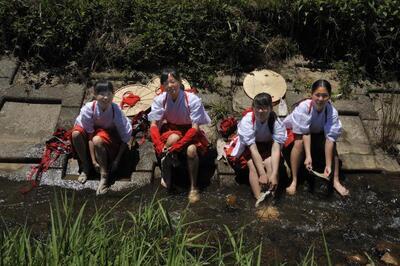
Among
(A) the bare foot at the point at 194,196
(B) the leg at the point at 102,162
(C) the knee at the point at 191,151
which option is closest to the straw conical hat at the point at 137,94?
(B) the leg at the point at 102,162

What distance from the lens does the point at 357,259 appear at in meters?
5.09

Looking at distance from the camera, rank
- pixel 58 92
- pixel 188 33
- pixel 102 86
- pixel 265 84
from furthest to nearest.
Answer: pixel 188 33 < pixel 265 84 < pixel 58 92 < pixel 102 86

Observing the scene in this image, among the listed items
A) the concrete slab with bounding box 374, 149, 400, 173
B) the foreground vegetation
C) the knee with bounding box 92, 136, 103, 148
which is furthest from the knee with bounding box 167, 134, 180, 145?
the concrete slab with bounding box 374, 149, 400, 173

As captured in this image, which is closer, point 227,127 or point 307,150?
point 307,150

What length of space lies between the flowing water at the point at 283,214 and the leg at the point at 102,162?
0.45 ft

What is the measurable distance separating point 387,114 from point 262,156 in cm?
229

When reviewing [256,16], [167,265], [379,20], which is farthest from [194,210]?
[379,20]

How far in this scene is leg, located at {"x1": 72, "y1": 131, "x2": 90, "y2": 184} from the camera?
19.0 ft

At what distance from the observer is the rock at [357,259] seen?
5.06 meters

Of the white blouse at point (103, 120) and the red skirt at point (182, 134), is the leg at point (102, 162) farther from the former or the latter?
the red skirt at point (182, 134)

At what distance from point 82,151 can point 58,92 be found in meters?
1.71

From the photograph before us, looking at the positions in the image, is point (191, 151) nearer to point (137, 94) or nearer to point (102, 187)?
point (102, 187)

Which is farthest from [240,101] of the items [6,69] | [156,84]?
[6,69]

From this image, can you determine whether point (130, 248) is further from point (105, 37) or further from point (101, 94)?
point (105, 37)
